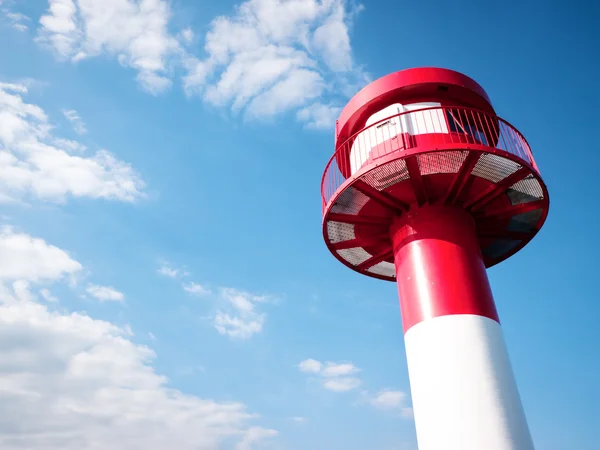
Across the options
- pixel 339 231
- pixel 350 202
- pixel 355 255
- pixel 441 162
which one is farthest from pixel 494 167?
pixel 355 255

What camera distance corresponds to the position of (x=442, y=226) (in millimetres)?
10312

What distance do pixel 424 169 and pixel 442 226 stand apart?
1335 millimetres

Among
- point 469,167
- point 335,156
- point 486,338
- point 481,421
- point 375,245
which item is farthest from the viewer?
point 375,245

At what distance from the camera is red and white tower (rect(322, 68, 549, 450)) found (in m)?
8.45

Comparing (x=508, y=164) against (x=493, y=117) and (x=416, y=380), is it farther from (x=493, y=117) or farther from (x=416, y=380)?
(x=416, y=380)

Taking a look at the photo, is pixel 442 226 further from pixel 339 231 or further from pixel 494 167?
pixel 339 231

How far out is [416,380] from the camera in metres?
9.14

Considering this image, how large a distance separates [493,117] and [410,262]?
3773mm

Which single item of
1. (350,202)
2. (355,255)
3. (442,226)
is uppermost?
(355,255)

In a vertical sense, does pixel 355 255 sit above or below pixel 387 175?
above

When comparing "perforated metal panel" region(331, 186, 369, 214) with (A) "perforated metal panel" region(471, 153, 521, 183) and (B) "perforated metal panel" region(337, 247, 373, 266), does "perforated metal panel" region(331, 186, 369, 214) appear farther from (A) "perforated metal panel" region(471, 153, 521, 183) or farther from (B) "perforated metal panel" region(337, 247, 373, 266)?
(A) "perforated metal panel" region(471, 153, 521, 183)

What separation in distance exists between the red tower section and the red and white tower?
3cm

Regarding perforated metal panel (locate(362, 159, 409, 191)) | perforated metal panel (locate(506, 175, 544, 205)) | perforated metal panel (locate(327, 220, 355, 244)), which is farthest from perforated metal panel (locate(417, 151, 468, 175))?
perforated metal panel (locate(327, 220, 355, 244))

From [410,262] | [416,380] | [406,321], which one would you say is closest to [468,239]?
[410,262]
